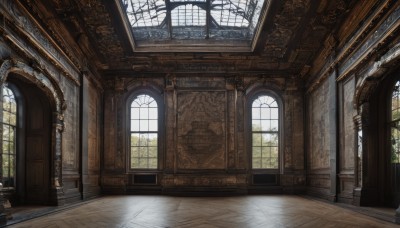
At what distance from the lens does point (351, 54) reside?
10.8m

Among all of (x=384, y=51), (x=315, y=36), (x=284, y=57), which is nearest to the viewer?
(x=384, y=51)

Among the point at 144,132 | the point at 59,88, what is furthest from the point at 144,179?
the point at 59,88

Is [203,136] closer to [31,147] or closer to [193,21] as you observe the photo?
[193,21]

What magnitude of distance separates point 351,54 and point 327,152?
354cm

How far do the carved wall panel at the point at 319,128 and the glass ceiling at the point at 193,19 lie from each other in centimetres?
306

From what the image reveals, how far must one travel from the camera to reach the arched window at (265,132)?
15.9 metres

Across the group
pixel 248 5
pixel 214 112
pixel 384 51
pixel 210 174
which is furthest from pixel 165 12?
pixel 384 51

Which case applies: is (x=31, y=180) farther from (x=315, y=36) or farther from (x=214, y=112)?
(x=315, y=36)

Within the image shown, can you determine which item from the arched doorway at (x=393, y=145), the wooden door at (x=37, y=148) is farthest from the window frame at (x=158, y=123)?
the arched doorway at (x=393, y=145)

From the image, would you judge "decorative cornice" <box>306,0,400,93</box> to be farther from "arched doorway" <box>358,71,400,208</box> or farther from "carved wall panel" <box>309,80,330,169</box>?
"carved wall panel" <box>309,80,330,169</box>

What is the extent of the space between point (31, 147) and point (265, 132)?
8.66 meters

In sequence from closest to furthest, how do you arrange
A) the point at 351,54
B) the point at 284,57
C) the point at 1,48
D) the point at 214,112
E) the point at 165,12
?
the point at 1,48
the point at 351,54
the point at 165,12
the point at 284,57
the point at 214,112

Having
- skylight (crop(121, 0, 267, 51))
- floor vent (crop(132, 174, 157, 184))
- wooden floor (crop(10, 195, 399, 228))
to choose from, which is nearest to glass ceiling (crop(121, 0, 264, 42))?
skylight (crop(121, 0, 267, 51))

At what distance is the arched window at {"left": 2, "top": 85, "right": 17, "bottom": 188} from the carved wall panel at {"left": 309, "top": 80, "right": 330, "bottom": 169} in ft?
29.7
